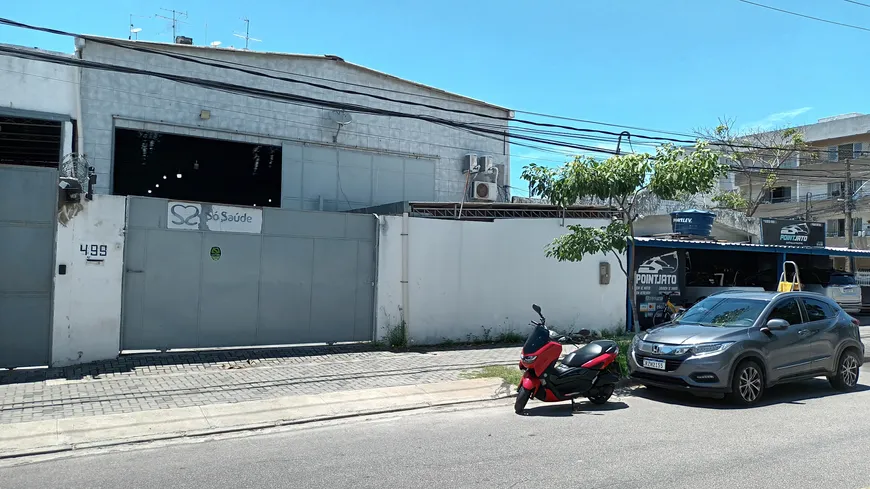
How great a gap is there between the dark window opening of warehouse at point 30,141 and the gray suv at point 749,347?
1411 cm

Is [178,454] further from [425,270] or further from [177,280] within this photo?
[425,270]

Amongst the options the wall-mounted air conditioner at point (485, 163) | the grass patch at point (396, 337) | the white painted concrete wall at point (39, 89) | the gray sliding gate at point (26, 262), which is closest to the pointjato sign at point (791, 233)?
the wall-mounted air conditioner at point (485, 163)

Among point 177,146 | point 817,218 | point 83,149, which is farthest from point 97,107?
point 817,218

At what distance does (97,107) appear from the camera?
1566 centimetres

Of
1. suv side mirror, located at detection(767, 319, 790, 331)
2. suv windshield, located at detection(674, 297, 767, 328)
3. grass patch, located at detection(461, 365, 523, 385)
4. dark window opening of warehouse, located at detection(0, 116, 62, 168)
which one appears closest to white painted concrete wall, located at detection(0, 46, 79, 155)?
dark window opening of warehouse, located at detection(0, 116, 62, 168)

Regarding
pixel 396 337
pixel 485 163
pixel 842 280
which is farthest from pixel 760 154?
pixel 396 337

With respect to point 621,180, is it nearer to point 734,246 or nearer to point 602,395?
point 602,395

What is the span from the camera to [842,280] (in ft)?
74.5

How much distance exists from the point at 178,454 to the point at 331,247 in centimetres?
677

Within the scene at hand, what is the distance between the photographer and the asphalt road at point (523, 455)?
5.57 meters

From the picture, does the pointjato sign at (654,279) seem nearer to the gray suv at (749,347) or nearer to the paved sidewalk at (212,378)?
the paved sidewalk at (212,378)

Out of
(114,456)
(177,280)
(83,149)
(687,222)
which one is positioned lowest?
(114,456)

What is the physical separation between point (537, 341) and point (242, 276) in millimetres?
6158

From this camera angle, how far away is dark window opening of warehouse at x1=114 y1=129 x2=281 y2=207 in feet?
56.0
